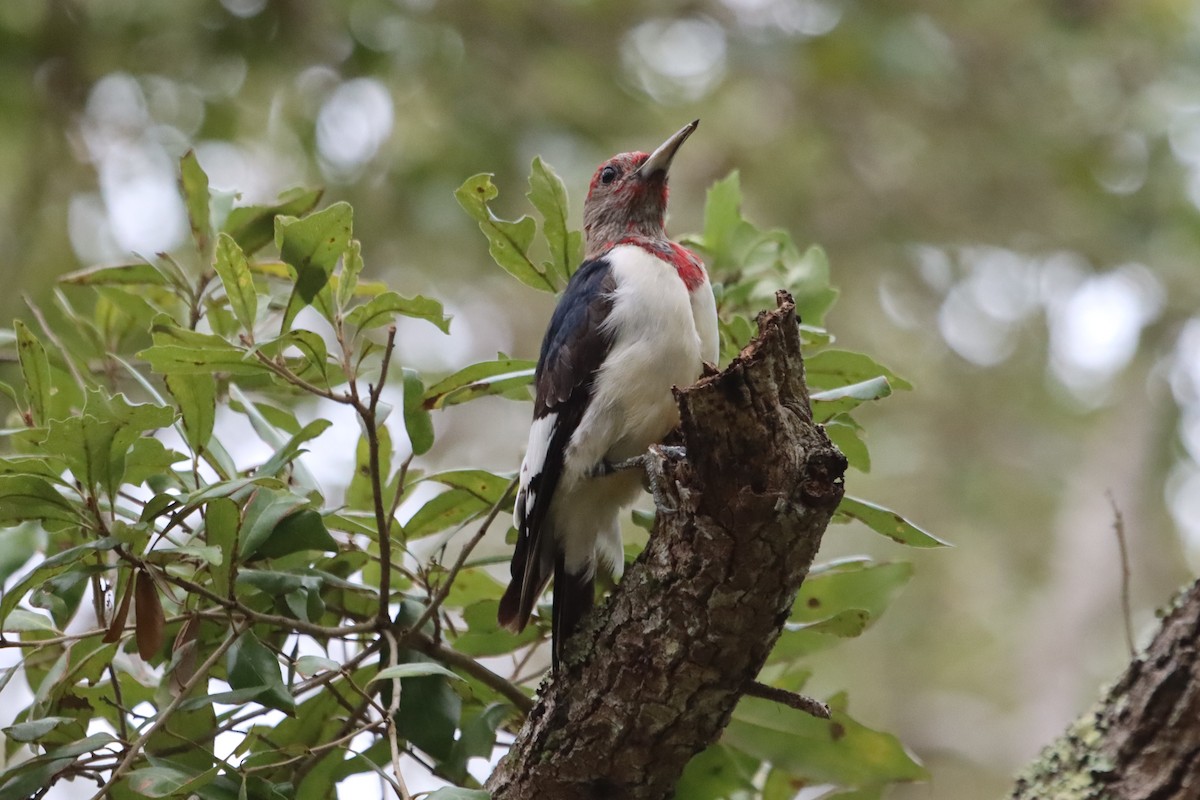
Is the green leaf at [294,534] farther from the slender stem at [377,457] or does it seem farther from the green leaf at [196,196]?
the green leaf at [196,196]

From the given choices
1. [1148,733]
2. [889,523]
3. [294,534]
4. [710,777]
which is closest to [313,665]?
[294,534]

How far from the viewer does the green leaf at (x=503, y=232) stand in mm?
2277

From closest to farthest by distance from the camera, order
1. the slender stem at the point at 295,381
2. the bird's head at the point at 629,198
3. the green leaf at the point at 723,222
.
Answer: the slender stem at the point at 295,381 < the green leaf at the point at 723,222 < the bird's head at the point at 629,198

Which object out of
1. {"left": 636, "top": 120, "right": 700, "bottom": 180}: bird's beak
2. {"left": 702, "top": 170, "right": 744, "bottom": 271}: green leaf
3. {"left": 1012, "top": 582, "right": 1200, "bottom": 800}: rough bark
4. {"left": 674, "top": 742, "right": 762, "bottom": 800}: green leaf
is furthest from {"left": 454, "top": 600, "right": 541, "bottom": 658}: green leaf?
{"left": 636, "top": 120, "right": 700, "bottom": 180}: bird's beak

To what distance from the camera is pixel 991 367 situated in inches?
274

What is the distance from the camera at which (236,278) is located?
6.89 ft

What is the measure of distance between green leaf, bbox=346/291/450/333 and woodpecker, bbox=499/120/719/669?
48 cm

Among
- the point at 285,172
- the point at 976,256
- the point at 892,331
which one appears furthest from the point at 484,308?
the point at 976,256

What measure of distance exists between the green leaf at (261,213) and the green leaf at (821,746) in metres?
1.38

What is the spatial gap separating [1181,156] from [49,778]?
19.1ft

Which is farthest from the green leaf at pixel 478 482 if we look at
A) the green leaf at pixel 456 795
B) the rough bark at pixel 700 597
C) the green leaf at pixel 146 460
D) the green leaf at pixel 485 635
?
the green leaf at pixel 456 795

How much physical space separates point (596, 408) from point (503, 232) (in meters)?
0.44

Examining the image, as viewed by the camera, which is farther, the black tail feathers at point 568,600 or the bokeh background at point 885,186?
the bokeh background at point 885,186

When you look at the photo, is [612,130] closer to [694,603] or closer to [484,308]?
[484,308]
